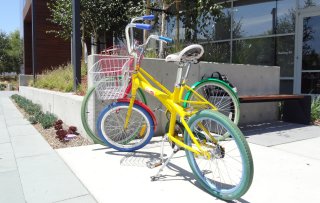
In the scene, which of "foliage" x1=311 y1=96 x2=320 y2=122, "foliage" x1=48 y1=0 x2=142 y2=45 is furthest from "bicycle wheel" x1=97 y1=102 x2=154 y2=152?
"foliage" x1=48 y1=0 x2=142 y2=45

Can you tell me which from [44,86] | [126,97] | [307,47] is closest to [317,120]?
[307,47]

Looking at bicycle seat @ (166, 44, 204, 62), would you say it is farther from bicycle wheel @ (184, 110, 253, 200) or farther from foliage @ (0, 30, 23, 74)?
foliage @ (0, 30, 23, 74)

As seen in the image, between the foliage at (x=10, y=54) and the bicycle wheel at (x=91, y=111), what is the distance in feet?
134

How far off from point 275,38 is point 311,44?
109cm

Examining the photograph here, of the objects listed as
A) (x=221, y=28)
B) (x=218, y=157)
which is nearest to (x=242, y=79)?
(x=218, y=157)

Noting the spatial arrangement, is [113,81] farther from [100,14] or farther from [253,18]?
[100,14]

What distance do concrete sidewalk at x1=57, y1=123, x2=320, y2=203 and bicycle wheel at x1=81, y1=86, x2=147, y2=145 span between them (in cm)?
21

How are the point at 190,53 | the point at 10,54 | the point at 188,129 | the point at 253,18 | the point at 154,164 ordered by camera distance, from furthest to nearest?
the point at 10,54 < the point at 253,18 < the point at 154,164 < the point at 190,53 < the point at 188,129

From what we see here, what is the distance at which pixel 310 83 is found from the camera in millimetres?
9766

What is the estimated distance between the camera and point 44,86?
35.8 feet

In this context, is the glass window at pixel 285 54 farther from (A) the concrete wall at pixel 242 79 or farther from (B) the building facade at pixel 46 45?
(B) the building facade at pixel 46 45

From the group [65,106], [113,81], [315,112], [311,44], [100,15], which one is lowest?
[315,112]

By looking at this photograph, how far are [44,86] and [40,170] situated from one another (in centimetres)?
742

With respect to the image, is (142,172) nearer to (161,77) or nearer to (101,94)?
(101,94)
